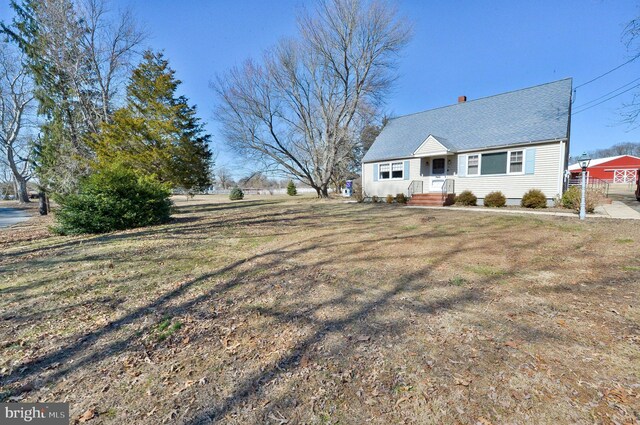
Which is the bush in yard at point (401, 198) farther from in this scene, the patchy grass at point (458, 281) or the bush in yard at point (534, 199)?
the patchy grass at point (458, 281)

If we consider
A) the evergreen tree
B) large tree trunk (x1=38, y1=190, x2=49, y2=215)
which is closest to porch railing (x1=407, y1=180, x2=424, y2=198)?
the evergreen tree

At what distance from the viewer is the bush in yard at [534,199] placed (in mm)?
12008

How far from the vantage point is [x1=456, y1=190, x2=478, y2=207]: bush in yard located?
1400cm

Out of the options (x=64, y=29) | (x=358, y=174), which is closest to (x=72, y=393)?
(x=64, y=29)

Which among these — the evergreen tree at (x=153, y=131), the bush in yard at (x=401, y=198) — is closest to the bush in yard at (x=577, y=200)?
the bush in yard at (x=401, y=198)

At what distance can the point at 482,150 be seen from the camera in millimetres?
14070

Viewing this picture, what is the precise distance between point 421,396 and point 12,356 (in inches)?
145

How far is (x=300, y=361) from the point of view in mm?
2365

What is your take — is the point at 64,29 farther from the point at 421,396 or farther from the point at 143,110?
the point at 421,396

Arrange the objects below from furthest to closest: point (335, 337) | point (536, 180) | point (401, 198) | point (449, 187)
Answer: point (401, 198) < point (449, 187) < point (536, 180) < point (335, 337)

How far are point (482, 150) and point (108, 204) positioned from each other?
17.0 metres

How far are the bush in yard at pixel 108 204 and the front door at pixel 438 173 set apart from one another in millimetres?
14411

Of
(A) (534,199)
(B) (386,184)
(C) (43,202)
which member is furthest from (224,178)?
(A) (534,199)

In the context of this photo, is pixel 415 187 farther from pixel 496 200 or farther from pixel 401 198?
pixel 496 200
